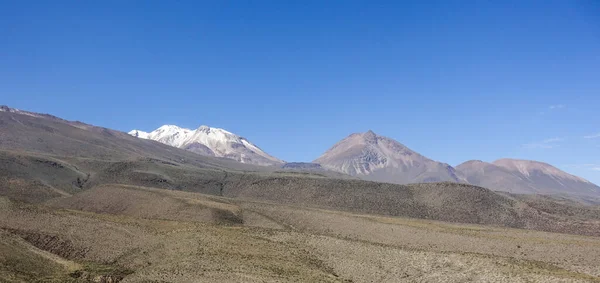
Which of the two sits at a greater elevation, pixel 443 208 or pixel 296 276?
pixel 443 208

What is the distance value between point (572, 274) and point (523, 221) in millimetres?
64095

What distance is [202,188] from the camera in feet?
406

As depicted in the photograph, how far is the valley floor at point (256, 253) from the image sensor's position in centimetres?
3891

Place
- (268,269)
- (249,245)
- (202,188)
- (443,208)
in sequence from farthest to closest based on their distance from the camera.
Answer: (202,188) < (443,208) < (249,245) < (268,269)

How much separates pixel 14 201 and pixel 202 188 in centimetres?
6459

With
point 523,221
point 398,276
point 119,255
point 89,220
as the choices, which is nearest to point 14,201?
point 89,220

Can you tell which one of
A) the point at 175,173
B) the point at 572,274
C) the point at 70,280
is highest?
the point at 175,173

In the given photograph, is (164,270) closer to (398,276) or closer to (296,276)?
(296,276)

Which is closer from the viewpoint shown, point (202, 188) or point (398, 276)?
point (398, 276)

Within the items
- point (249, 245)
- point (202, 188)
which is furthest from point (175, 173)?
point (249, 245)

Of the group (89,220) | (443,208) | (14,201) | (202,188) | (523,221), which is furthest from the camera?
(202,188)

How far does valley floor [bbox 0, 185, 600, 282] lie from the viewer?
128ft

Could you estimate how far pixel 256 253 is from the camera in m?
45.8

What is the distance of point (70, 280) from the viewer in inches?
1469
